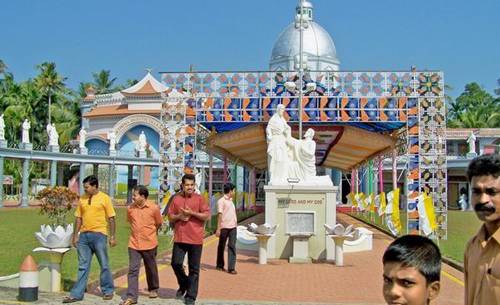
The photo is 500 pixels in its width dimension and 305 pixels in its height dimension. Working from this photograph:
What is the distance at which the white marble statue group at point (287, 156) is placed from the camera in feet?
46.6

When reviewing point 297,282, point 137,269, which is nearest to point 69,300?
point 137,269

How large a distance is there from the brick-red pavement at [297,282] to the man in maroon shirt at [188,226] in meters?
0.88

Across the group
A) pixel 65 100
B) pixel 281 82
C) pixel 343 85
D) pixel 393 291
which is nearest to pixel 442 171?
pixel 343 85

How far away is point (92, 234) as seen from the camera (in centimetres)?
800

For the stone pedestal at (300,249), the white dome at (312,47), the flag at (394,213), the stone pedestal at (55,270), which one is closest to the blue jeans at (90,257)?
the stone pedestal at (55,270)

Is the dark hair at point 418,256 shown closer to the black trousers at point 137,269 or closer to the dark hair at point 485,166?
the dark hair at point 485,166

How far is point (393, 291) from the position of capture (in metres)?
2.31

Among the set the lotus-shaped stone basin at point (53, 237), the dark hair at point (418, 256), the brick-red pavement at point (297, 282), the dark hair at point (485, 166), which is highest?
the dark hair at point (485, 166)

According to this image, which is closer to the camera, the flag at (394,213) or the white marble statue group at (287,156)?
the white marble statue group at (287,156)

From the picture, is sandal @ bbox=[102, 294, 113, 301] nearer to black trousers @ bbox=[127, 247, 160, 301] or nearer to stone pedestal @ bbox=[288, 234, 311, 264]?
black trousers @ bbox=[127, 247, 160, 301]

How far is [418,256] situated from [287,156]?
12178 millimetres

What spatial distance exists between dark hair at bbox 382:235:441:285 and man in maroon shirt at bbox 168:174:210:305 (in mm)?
5630

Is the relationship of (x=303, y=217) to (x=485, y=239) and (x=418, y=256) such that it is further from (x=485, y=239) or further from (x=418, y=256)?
(x=418, y=256)

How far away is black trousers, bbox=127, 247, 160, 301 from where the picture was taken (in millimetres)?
7770
